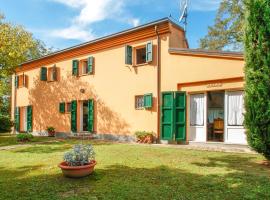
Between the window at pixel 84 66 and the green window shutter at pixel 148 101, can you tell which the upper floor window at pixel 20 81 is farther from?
the green window shutter at pixel 148 101

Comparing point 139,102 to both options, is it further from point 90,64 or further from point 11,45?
point 11,45

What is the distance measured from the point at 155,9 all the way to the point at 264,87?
33.8ft

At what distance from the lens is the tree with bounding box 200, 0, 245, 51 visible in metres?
22.9

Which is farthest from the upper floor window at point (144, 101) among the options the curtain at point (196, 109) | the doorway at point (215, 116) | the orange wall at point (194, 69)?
the doorway at point (215, 116)

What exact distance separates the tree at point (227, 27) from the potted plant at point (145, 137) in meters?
15.3

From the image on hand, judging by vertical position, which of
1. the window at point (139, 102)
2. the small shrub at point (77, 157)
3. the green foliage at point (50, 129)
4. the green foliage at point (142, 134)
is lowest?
the green foliage at point (50, 129)

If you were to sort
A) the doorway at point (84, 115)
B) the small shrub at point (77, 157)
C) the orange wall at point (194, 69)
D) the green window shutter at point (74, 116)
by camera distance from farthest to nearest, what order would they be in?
the doorway at point (84, 115) < the green window shutter at point (74, 116) < the orange wall at point (194, 69) < the small shrub at point (77, 157)

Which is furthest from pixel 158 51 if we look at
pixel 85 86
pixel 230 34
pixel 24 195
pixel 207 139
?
pixel 230 34

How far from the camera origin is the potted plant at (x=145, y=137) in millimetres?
12415

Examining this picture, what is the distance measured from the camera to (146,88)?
514 inches

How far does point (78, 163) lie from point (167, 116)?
6.90 m

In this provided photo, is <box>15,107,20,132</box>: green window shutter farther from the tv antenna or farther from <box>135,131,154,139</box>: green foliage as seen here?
the tv antenna

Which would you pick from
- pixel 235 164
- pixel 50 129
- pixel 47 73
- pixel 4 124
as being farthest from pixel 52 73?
pixel 235 164

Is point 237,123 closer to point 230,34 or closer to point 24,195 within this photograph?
point 24,195
